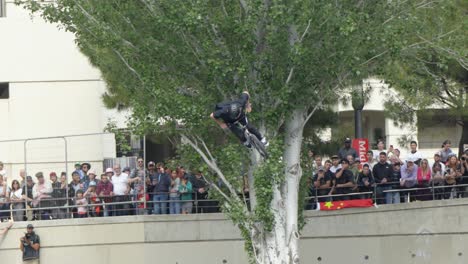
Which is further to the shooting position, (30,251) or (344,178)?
(30,251)

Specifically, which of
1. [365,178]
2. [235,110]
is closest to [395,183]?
[365,178]

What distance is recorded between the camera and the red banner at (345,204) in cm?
2539

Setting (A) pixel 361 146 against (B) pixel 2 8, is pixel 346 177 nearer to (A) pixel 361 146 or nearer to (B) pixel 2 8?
(A) pixel 361 146

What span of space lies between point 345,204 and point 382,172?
1233mm

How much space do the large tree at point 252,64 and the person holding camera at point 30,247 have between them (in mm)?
4886

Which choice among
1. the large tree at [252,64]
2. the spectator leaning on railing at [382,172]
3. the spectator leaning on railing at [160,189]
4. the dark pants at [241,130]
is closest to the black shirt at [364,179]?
the spectator leaning on railing at [382,172]

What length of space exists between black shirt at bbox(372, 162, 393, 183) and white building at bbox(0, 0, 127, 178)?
11.2m

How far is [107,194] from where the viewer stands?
25938 millimetres

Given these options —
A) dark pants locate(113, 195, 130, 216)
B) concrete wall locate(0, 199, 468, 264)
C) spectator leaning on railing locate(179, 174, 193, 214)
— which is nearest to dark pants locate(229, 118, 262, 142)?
spectator leaning on railing locate(179, 174, 193, 214)

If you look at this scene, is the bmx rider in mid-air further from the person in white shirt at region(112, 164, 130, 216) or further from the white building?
the white building

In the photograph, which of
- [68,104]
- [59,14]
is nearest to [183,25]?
[59,14]

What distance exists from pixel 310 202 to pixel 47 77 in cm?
1149

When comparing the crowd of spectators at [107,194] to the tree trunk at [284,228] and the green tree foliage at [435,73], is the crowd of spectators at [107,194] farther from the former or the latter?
the green tree foliage at [435,73]

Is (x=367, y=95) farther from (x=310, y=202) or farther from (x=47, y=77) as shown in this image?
(x=47, y=77)
